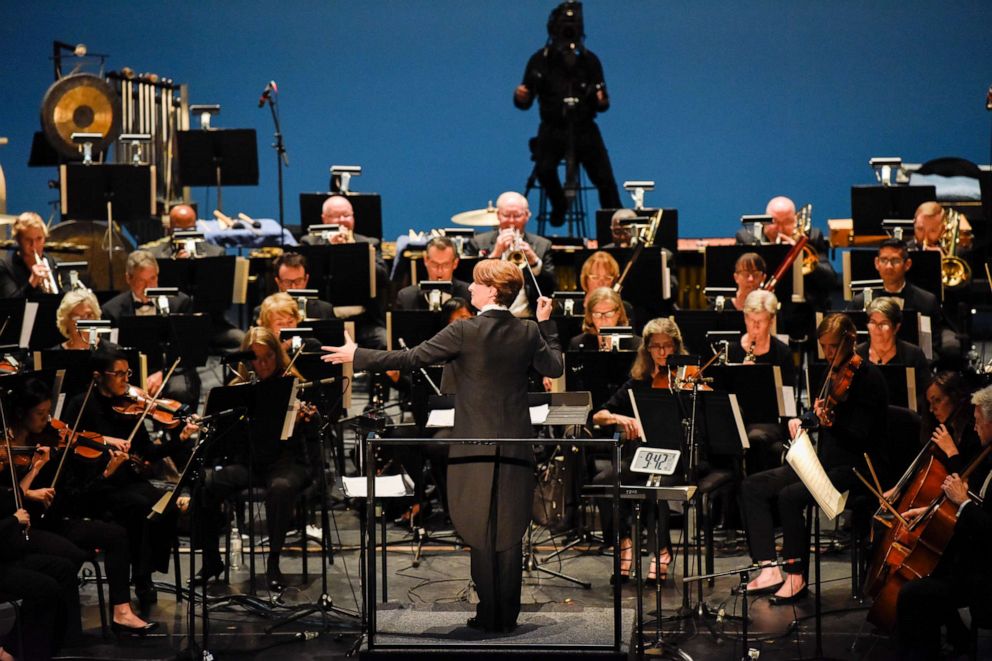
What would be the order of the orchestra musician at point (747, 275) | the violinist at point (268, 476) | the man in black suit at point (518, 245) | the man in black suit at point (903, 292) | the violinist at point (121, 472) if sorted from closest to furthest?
the violinist at point (121, 472) < the violinist at point (268, 476) < the man in black suit at point (903, 292) < the orchestra musician at point (747, 275) < the man in black suit at point (518, 245)

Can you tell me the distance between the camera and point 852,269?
7.81 meters

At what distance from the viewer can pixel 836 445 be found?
5.94 metres

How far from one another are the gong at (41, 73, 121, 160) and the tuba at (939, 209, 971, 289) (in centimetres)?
638

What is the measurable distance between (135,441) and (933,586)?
3.43 metres

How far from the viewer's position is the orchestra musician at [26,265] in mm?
7434

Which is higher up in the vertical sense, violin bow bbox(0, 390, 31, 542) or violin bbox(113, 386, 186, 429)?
violin bbox(113, 386, 186, 429)

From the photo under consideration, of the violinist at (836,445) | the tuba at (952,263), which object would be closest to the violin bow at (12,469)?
the violinist at (836,445)

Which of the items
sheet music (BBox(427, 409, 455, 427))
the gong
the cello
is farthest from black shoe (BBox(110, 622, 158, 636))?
the gong

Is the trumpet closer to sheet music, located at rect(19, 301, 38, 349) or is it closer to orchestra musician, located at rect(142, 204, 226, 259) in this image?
sheet music, located at rect(19, 301, 38, 349)

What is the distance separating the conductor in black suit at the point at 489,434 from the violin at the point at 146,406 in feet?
5.32

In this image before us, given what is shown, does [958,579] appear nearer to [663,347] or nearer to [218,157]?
[663,347]

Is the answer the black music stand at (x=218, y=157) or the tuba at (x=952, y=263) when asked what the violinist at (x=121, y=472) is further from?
the tuba at (x=952, y=263)

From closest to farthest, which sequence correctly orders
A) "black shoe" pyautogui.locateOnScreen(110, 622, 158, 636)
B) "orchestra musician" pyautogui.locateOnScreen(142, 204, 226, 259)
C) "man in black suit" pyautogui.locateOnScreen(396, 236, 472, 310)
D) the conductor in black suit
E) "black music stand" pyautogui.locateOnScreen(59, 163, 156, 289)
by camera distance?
1. the conductor in black suit
2. "black shoe" pyautogui.locateOnScreen(110, 622, 158, 636)
3. "man in black suit" pyautogui.locateOnScreen(396, 236, 472, 310)
4. "orchestra musician" pyautogui.locateOnScreen(142, 204, 226, 259)
5. "black music stand" pyautogui.locateOnScreen(59, 163, 156, 289)

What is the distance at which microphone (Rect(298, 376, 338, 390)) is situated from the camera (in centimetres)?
609
